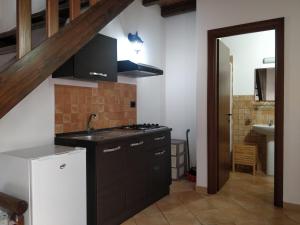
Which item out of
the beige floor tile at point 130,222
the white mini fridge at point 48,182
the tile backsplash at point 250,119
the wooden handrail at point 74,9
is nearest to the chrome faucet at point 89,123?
the white mini fridge at point 48,182

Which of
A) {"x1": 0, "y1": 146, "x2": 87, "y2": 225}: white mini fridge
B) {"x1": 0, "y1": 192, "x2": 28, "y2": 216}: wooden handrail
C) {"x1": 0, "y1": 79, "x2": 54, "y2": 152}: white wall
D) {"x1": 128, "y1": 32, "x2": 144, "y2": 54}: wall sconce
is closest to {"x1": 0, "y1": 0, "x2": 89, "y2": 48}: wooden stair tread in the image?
{"x1": 0, "y1": 79, "x2": 54, "y2": 152}: white wall

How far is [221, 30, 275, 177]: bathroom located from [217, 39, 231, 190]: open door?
68 cm

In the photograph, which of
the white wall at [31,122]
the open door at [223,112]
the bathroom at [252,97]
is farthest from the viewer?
the bathroom at [252,97]

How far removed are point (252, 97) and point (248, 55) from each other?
30.1 inches

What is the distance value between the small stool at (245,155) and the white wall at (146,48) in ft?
4.64

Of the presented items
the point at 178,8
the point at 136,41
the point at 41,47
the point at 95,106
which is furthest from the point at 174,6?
the point at 41,47

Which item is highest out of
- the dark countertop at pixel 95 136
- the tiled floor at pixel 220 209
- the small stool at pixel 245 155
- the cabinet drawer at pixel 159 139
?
the dark countertop at pixel 95 136

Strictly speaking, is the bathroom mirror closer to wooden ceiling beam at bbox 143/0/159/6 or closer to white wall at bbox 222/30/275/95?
white wall at bbox 222/30/275/95

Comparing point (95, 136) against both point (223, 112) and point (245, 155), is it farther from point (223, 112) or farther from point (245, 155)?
point (245, 155)

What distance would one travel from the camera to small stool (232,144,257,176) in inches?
167

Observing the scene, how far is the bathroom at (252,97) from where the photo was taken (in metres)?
4.37

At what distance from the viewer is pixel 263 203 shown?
2994 millimetres

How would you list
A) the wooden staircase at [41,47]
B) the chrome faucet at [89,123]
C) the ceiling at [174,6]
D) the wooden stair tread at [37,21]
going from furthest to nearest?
the ceiling at [174,6] < the chrome faucet at [89,123] < the wooden stair tread at [37,21] < the wooden staircase at [41,47]

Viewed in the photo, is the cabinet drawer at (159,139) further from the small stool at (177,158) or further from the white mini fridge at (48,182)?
the white mini fridge at (48,182)
